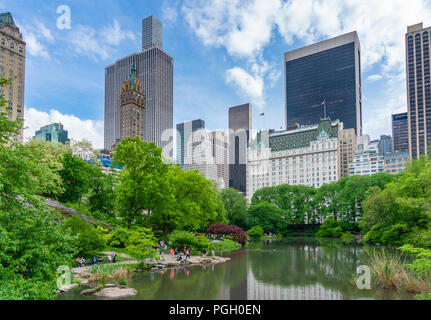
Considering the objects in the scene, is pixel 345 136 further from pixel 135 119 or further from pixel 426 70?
pixel 135 119

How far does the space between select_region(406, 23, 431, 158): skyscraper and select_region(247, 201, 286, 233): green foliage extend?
118262 mm

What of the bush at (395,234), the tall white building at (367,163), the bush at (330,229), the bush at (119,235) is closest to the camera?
the bush at (119,235)

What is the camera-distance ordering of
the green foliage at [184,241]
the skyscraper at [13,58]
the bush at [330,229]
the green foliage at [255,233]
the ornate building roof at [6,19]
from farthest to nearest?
the ornate building roof at [6,19], the skyscraper at [13,58], the bush at [330,229], the green foliage at [255,233], the green foliage at [184,241]

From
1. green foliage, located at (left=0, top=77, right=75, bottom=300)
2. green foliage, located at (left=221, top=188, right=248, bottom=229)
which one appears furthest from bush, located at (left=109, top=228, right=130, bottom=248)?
green foliage, located at (left=221, top=188, right=248, bottom=229)

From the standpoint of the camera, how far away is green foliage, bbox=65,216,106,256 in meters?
23.3

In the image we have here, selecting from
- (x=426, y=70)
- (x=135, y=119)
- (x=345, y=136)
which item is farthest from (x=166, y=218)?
(x=426, y=70)

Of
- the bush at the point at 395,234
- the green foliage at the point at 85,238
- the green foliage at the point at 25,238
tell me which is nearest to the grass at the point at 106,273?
the green foliage at the point at 85,238

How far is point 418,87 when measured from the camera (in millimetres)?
165375

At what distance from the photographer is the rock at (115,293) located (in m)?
16.1

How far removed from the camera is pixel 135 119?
16488 centimetres

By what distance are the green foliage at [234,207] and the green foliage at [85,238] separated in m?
51.1

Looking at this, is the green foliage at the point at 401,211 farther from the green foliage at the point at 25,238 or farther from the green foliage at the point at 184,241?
the green foliage at the point at 25,238
